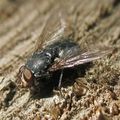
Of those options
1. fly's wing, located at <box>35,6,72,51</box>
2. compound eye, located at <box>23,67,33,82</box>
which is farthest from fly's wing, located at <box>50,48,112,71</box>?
fly's wing, located at <box>35,6,72,51</box>

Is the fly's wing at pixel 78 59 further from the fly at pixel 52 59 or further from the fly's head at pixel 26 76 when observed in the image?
the fly's head at pixel 26 76

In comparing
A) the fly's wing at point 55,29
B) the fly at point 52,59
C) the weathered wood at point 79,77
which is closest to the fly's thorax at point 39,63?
the fly at point 52,59

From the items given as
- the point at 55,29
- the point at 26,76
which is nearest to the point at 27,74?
the point at 26,76

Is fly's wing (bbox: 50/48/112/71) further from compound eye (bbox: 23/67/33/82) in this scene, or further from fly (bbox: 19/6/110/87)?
compound eye (bbox: 23/67/33/82)

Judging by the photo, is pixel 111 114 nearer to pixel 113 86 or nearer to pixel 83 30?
pixel 113 86

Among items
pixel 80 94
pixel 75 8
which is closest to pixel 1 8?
pixel 75 8

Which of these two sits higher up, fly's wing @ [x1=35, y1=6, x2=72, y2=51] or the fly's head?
the fly's head
